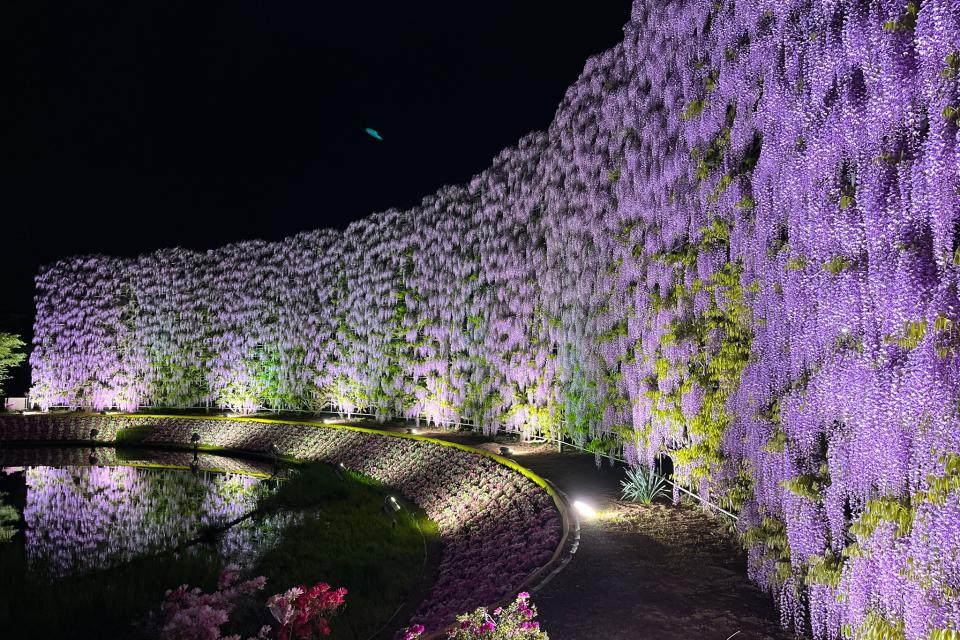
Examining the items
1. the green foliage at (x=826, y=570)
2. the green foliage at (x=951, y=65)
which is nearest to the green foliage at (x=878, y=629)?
the green foliage at (x=826, y=570)

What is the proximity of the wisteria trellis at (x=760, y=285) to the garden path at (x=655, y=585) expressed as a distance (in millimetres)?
274

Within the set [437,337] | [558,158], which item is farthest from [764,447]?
[437,337]

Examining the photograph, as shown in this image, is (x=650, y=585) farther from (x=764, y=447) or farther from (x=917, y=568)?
(x=917, y=568)

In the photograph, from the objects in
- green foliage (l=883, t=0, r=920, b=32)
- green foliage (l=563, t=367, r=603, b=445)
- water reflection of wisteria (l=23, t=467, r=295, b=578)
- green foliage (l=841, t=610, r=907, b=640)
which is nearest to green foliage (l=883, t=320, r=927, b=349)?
green foliage (l=841, t=610, r=907, b=640)

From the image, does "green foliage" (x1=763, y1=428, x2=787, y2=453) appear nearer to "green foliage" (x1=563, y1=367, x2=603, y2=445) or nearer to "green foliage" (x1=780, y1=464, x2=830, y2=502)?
"green foliage" (x1=780, y1=464, x2=830, y2=502)

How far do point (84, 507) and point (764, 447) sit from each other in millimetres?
10881

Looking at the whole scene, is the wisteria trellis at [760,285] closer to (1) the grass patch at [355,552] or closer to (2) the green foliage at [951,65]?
(2) the green foliage at [951,65]

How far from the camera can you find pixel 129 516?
967cm

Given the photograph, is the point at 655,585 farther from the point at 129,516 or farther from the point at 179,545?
the point at 129,516

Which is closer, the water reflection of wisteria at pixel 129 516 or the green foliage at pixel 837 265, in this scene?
the green foliage at pixel 837 265

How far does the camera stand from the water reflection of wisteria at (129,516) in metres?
7.60

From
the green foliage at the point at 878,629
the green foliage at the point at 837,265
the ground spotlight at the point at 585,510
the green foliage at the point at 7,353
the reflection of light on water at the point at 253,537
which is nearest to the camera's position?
the green foliage at the point at 878,629

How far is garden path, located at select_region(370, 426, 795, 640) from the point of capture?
375 cm

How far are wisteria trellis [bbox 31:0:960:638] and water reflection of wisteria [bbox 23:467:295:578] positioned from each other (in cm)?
471
